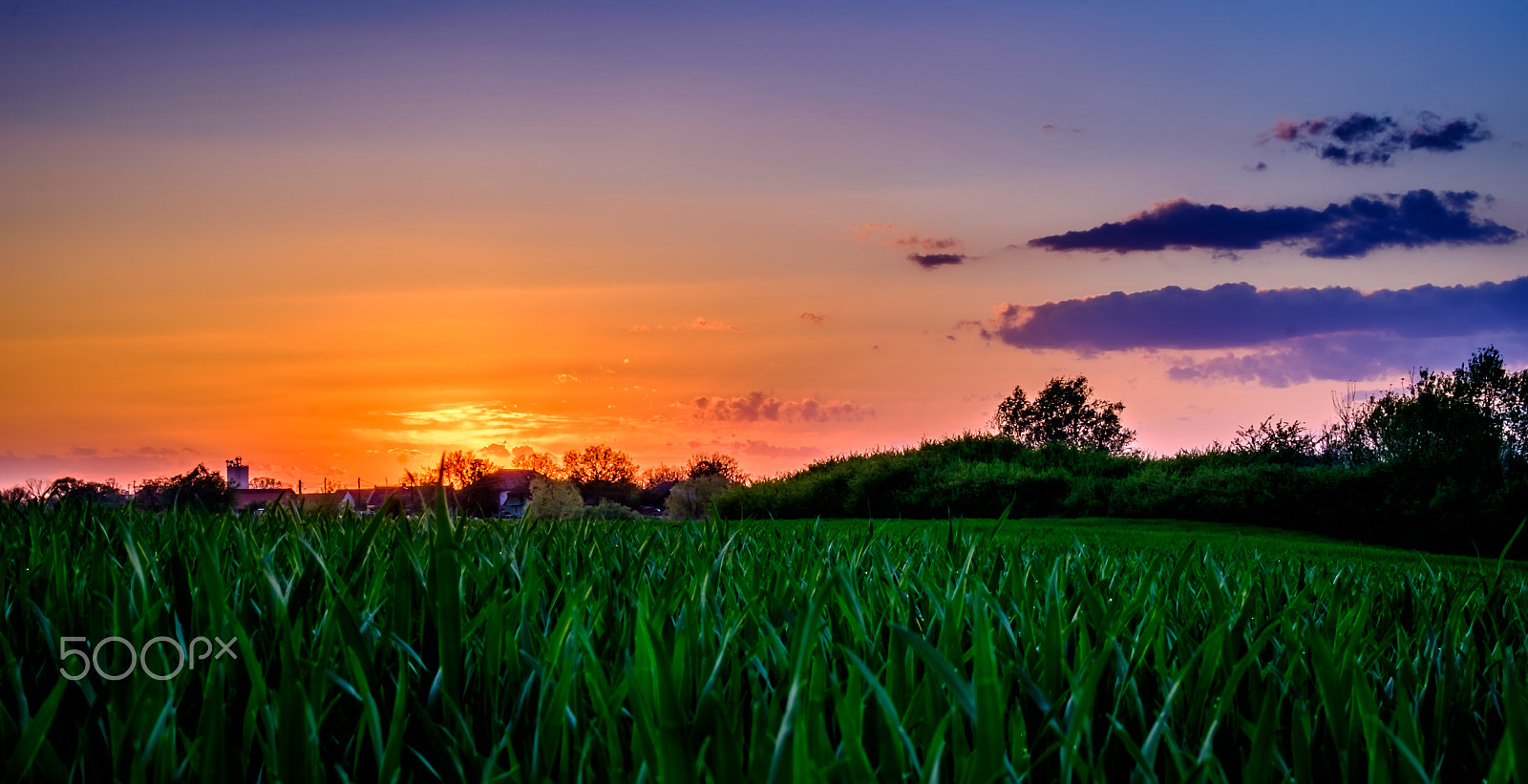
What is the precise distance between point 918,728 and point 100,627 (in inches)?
48.3

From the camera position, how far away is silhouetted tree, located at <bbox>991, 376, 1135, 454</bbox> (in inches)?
1608

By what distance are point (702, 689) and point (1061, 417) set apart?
42.9 meters

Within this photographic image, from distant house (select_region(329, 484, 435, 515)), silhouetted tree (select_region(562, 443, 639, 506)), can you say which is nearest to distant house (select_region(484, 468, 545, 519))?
silhouetted tree (select_region(562, 443, 639, 506))

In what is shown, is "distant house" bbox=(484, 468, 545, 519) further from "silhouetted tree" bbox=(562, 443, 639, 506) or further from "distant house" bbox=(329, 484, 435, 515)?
"distant house" bbox=(329, 484, 435, 515)

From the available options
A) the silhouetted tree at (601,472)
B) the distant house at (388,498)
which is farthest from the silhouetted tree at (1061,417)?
the distant house at (388,498)

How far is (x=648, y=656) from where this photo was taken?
42.5 inches

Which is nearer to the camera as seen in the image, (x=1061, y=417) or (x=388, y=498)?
(x=388, y=498)

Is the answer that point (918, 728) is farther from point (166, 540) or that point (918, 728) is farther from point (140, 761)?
point (166, 540)

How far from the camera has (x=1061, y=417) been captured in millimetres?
41812

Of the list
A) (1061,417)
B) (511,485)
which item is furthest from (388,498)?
(1061,417)

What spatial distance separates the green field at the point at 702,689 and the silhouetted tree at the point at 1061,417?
39.5 m

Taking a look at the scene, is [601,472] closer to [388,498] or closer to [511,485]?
[511,485]

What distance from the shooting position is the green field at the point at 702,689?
92 cm

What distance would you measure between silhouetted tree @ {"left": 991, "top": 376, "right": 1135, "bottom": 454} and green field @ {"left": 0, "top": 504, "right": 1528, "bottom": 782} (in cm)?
3947
